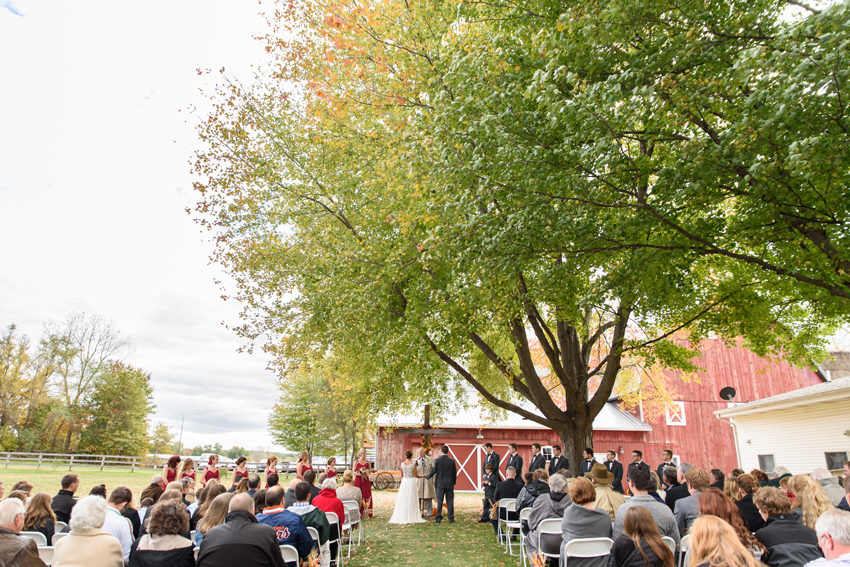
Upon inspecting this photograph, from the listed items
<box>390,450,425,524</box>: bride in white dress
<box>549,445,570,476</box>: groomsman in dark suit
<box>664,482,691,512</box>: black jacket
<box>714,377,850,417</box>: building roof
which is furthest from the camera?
<box>714,377,850,417</box>: building roof

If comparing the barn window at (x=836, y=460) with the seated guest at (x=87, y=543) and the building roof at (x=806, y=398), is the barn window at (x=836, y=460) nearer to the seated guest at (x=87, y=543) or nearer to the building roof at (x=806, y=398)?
the building roof at (x=806, y=398)

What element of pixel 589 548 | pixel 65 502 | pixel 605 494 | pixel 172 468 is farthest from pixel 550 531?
pixel 172 468

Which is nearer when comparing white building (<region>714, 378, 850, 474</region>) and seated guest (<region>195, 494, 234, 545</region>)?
seated guest (<region>195, 494, 234, 545</region>)

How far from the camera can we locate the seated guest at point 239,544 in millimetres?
3943

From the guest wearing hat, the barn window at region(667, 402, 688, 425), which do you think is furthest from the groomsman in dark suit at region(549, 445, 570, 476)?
the barn window at region(667, 402, 688, 425)

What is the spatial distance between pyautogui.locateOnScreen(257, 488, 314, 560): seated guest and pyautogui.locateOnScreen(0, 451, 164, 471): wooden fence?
1243 inches

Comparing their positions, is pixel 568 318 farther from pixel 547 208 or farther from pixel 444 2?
pixel 444 2

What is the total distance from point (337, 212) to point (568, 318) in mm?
6226

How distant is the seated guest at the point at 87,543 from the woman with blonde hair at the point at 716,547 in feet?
14.0

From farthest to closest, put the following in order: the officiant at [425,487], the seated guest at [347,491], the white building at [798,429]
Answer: the white building at [798,429] < the officiant at [425,487] < the seated guest at [347,491]

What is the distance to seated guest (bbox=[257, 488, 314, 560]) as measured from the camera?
5.31 meters

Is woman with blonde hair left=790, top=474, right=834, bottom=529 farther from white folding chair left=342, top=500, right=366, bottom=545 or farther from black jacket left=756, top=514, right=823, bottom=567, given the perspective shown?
white folding chair left=342, top=500, right=366, bottom=545

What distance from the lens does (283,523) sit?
5.37 meters

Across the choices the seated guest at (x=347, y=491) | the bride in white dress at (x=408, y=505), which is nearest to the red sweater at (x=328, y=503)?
the seated guest at (x=347, y=491)
